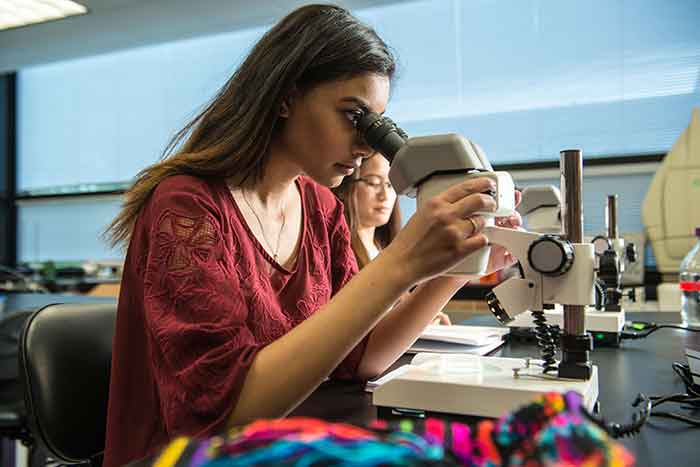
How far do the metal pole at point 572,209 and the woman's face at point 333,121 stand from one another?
0.98 ft

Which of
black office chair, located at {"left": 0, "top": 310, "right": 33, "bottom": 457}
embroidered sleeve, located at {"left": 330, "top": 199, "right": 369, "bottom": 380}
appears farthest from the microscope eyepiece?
black office chair, located at {"left": 0, "top": 310, "right": 33, "bottom": 457}

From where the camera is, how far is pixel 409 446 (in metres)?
0.27

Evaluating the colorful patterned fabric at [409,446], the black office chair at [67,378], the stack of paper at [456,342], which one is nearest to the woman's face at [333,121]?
the stack of paper at [456,342]

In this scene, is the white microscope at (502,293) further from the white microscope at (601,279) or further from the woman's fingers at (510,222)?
the white microscope at (601,279)

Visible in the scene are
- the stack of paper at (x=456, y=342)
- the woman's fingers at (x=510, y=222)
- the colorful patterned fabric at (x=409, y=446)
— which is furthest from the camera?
the stack of paper at (x=456, y=342)

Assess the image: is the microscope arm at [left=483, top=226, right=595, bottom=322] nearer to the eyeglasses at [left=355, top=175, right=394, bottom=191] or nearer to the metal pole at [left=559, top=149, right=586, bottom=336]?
the metal pole at [left=559, top=149, right=586, bottom=336]

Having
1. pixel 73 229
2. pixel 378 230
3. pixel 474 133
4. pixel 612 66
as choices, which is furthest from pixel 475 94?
pixel 73 229

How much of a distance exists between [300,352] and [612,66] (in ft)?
9.15

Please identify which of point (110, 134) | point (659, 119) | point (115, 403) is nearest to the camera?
point (115, 403)

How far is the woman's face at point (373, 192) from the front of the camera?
200 centimetres

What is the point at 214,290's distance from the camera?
769mm

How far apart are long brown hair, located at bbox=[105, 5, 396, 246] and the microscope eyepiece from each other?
0.39 feet

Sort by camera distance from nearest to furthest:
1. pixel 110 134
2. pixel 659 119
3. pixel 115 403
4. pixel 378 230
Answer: pixel 115 403, pixel 378 230, pixel 659 119, pixel 110 134

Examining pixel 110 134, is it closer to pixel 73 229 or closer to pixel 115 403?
pixel 73 229
